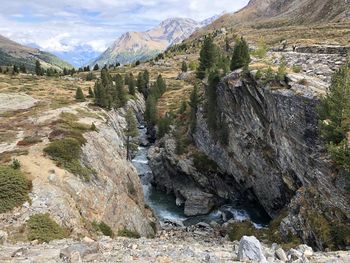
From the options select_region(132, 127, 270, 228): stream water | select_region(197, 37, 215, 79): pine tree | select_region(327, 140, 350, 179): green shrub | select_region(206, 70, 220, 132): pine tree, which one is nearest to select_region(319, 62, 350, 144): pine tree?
select_region(327, 140, 350, 179): green shrub

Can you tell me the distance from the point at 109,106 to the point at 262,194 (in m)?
45.8

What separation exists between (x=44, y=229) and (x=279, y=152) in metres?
35.1

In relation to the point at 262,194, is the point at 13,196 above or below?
above

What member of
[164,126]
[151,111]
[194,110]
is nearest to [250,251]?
[194,110]

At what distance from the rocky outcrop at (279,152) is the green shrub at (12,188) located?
31.1m

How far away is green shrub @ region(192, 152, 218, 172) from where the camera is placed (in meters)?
77.8

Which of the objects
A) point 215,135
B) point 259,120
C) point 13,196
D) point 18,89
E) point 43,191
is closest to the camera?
point 13,196

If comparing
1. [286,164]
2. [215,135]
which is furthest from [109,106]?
[286,164]

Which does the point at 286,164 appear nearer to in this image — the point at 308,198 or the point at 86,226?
the point at 308,198

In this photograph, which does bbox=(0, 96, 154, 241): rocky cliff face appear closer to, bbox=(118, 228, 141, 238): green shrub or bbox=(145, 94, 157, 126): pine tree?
bbox=(118, 228, 141, 238): green shrub

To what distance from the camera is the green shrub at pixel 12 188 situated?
1480 inches

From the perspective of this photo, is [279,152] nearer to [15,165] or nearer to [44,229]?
[44,229]

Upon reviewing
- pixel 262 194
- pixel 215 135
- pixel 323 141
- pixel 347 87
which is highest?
pixel 347 87

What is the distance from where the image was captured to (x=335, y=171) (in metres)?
38.8
